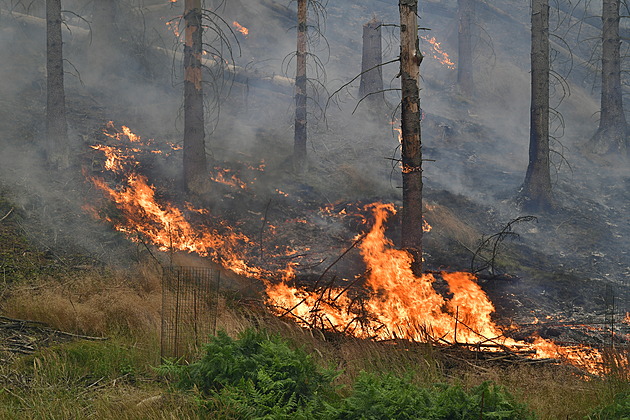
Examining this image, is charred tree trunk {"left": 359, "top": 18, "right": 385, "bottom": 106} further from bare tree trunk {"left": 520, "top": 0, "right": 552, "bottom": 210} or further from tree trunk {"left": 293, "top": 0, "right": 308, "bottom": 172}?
bare tree trunk {"left": 520, "top": 0, "right": 552, "bottom": 210}

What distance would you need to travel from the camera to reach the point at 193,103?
12.8m

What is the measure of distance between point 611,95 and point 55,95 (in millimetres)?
17255

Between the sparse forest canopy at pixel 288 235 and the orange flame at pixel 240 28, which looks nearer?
the sparse forest canopy at pixel 288 235

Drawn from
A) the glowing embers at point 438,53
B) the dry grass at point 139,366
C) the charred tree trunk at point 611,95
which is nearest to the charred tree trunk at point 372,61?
the charred tree trunk at point 611,95

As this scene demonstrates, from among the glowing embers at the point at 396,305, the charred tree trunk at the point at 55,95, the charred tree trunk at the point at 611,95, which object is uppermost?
the charred tree trunk at the point at 611,95

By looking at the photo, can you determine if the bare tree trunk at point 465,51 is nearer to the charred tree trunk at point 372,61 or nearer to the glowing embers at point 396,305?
the charred tree trunk at point 372,61

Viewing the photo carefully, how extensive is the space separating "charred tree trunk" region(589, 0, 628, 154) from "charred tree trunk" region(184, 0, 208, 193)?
1357 cm

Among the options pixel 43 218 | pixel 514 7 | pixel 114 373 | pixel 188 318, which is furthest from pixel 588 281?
pixel 514 7

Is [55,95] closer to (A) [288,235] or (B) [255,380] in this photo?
(A) [288,235]

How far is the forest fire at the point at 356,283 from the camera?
7172 mm

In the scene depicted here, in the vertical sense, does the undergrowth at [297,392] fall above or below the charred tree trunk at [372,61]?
below

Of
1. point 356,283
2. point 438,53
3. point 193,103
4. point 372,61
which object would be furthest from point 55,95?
point 438,53

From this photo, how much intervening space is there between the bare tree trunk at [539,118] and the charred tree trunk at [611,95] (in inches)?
161

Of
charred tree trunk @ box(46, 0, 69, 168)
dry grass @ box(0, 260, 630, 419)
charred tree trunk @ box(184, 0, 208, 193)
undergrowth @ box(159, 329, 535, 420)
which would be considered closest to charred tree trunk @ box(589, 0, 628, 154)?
charred tree trunk @ box(184, 0, 208, 193)
